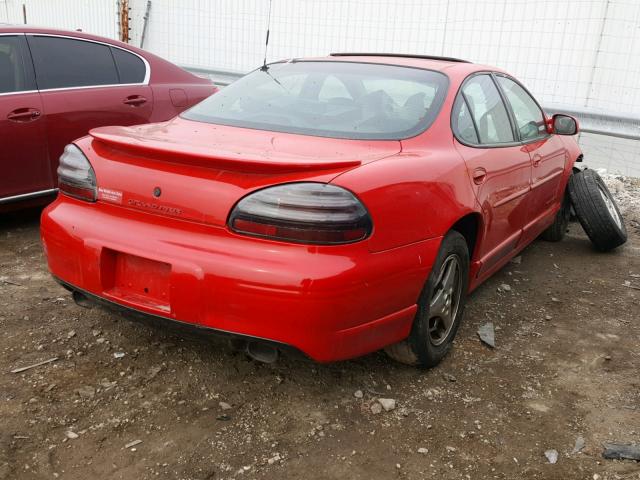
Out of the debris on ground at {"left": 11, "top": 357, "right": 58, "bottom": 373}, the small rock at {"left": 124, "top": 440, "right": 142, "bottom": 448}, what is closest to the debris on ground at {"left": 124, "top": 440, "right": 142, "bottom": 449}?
the small rock at {"left": 124, "top": 440, "right": 142, "bottom": 448}

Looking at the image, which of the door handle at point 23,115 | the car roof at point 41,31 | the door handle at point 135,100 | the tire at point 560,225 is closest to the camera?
the door handle at point 23,115

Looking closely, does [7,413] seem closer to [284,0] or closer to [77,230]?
[77,230]

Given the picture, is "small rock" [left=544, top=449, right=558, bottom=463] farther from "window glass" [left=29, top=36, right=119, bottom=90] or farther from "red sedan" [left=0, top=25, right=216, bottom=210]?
"window glass" [left=29, top=36, right=119, bottom=90]

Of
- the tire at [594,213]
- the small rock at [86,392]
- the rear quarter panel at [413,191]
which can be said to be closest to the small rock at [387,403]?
the rear quarter panel at [413,191]

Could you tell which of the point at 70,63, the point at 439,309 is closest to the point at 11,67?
the point at 70,63

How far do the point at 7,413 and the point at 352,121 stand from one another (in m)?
1.92

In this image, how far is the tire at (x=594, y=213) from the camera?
484 centimetres

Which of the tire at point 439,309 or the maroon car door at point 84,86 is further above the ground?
the maroon car door at point 84,86

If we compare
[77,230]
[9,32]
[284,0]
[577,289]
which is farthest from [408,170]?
[284,0]

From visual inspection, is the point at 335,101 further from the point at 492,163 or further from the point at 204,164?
the point at 204,164

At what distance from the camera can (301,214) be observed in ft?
7.34

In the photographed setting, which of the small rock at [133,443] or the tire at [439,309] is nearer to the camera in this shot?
the small rock at [133,443]

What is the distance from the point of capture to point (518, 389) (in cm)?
292

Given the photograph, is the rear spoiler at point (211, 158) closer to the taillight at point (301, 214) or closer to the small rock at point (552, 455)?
the taillight at point (301, 214)
